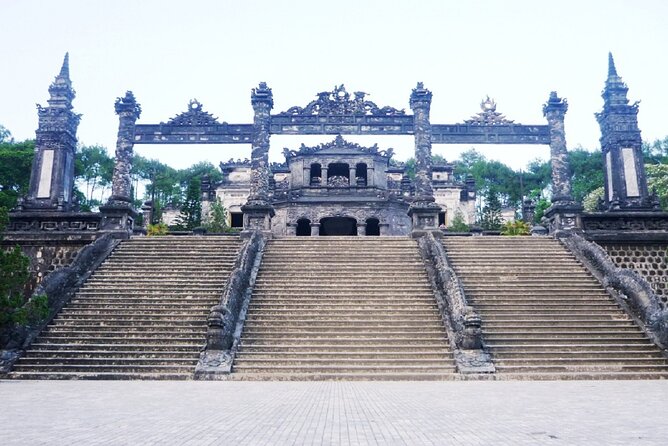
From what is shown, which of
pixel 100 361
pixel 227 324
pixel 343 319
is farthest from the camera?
pixel 343 319

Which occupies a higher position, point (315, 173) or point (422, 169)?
point (315, 173)

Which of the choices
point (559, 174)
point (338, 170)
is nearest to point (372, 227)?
point (338, 170)

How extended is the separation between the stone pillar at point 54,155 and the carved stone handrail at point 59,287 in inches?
177

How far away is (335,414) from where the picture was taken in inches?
238

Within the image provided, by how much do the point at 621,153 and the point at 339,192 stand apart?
15933 mm

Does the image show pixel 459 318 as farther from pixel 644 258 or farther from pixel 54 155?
pixel 54 155

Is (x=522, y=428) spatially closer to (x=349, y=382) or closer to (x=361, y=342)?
(x=349, y=382)

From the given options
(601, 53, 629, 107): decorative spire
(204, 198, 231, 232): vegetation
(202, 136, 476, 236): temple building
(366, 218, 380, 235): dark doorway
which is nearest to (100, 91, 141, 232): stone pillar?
(204, 198, 231, 232): vegetation

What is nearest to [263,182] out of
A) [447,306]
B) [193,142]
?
[193,142]

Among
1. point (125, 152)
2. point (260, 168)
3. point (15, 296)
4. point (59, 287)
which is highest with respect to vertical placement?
point (125, 152)

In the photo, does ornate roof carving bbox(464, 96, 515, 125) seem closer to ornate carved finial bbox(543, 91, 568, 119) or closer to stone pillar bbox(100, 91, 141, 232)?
ornate carved finial bbox(543, 91, 568, 119)

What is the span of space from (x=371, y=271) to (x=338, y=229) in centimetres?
1765

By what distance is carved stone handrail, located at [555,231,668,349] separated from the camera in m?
11.5

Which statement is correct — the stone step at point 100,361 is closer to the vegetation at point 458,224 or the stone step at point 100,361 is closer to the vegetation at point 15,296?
the vegetation at point 15,296
